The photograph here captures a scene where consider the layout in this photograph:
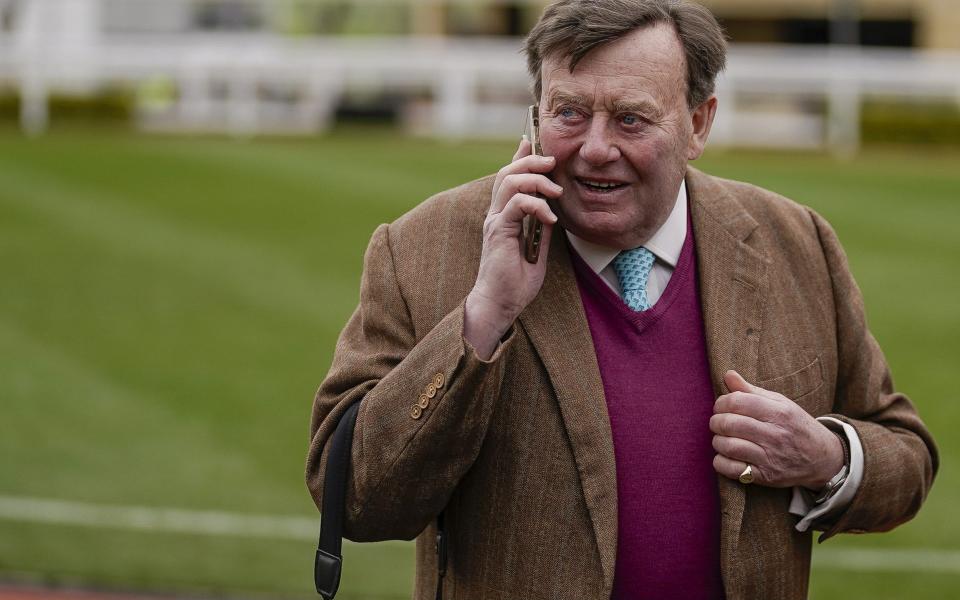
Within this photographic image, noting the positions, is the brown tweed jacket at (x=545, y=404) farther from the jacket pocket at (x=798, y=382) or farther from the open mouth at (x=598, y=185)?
the open mouth at (x=598, y=185)

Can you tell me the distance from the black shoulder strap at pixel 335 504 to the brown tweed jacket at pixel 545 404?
0.03m

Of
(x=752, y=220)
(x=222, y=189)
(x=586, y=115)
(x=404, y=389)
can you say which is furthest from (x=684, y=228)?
(x=222, y=189)

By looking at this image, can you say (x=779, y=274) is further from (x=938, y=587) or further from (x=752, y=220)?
(x=938, y=587)

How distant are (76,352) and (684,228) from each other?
304 inches

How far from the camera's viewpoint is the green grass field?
21.1 ft

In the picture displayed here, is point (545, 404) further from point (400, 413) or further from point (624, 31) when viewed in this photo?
point (624, 31)

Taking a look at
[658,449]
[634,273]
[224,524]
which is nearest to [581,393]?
[658,449]

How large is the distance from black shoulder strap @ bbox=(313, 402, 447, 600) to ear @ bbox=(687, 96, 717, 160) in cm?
90

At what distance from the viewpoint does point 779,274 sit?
2959 mm

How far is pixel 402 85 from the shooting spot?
27062 mm

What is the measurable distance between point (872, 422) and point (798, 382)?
9.9 inches

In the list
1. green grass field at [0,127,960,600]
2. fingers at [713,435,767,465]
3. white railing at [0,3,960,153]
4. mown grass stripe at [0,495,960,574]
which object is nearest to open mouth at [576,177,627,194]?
fingers at [713,435,767,465]

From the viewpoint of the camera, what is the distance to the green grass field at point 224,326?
6.44m

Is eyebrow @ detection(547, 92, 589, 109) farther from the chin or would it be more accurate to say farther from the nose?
the chin
